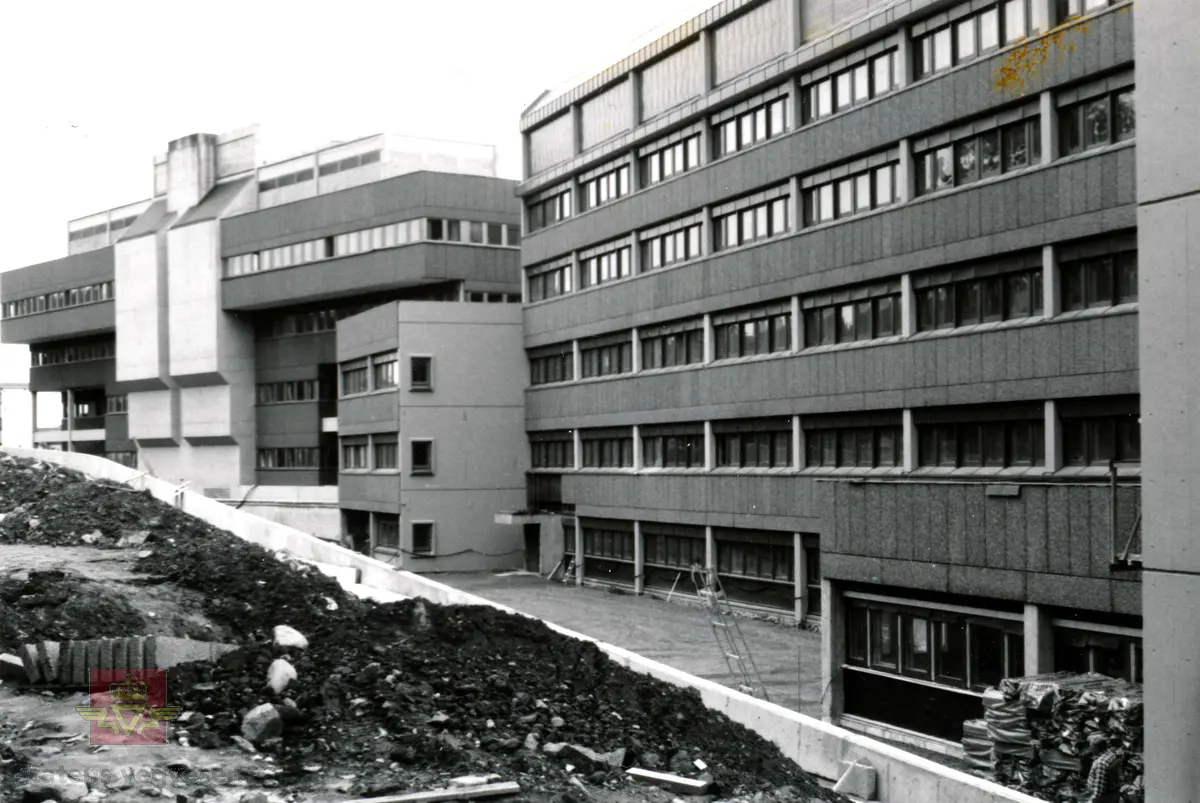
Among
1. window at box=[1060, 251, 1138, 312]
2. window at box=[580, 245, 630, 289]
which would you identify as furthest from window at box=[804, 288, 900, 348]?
window at box=[580, 245, 630, 289]

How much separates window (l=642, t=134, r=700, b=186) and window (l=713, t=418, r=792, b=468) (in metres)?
8.40

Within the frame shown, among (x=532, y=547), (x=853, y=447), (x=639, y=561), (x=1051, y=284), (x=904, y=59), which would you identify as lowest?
(x=532, y=547)

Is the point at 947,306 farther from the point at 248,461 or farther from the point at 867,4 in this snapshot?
the point at 248,461

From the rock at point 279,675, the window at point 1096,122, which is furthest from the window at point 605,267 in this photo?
the rock at point 279,675

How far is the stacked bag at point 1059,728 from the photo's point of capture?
1686 cm

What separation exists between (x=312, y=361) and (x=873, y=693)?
4912 cm

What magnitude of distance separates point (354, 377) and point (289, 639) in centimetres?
4083

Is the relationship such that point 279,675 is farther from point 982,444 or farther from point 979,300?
point 979,300

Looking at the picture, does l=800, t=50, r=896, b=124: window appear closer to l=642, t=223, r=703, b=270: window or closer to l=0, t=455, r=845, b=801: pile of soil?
l=642, t=223, r=703, b=270: window

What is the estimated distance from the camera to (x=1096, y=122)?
28.6m

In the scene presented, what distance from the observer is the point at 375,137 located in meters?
64.9

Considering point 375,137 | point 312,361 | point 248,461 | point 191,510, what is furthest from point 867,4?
point 248,461

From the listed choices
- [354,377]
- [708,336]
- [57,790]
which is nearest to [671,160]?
[708,336]

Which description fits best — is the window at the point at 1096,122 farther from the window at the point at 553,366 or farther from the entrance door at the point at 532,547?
the entrance door at the point at 532,547
